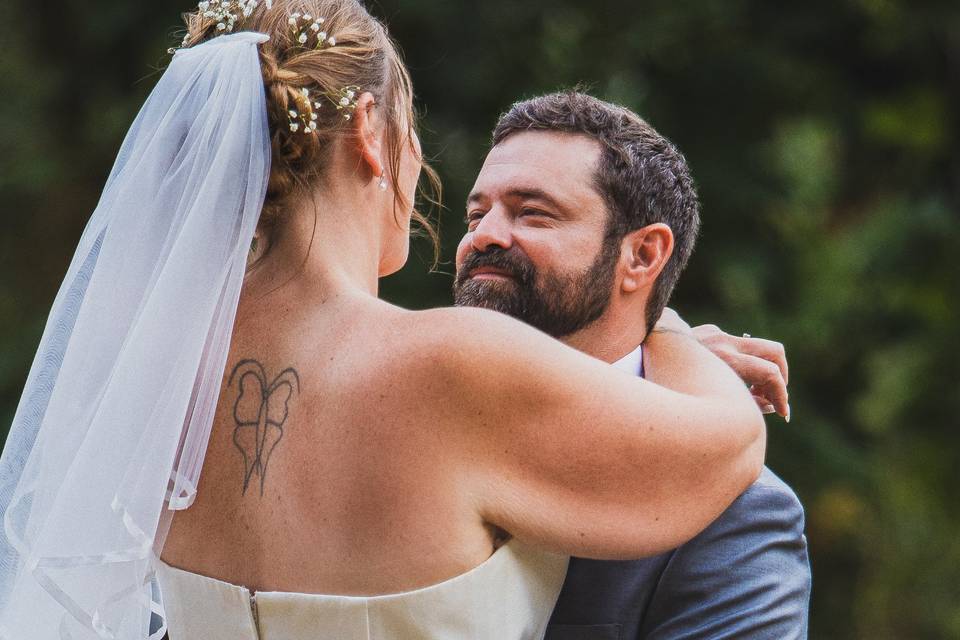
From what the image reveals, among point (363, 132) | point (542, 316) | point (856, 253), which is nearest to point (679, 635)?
point (542, 316)

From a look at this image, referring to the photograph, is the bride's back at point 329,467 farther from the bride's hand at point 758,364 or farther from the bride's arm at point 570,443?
the bride's hand at point 758,364

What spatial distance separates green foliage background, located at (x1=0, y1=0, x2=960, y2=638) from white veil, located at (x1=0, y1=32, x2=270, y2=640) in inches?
201

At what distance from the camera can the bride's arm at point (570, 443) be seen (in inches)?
92.7

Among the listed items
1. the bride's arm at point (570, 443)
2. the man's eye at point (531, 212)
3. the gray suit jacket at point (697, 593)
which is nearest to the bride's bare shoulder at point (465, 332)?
the bride's arm at point (570, 443)

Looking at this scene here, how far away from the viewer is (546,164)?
3414 mm

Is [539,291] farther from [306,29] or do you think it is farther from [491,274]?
[306,29]

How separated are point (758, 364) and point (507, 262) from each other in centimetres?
72

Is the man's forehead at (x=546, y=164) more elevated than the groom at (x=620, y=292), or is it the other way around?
the man's forehead at (x=546, y=164)

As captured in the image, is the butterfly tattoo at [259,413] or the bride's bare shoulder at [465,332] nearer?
the bride's bare shoulder at [465,332]

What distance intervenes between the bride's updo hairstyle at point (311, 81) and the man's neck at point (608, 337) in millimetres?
833

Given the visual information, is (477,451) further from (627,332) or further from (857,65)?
(857,65)

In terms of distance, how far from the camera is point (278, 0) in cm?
274

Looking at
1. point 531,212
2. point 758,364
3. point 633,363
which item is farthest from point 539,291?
point 758,364

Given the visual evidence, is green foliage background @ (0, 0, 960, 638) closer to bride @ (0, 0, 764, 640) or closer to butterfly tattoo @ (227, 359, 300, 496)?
bride @ (0, 0, 764, 640)
